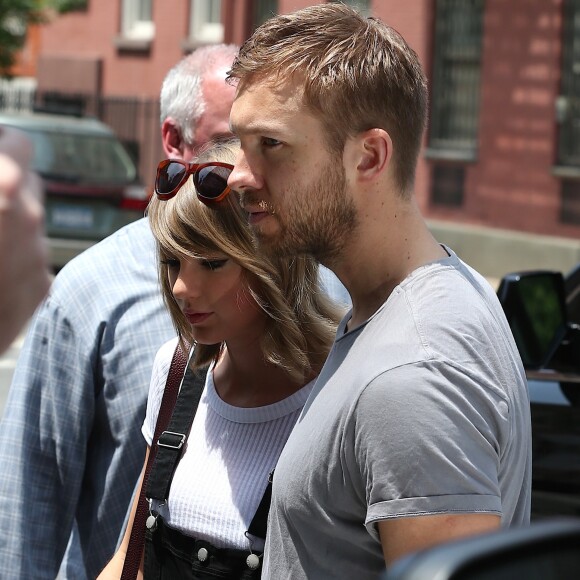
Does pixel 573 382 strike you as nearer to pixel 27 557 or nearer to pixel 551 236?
pixel 27 557

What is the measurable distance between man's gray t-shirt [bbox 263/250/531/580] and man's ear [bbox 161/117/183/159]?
1738 millimetres

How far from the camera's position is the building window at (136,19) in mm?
24656

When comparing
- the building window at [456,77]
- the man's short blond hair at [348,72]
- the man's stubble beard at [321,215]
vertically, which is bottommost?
the building window at [456,77]

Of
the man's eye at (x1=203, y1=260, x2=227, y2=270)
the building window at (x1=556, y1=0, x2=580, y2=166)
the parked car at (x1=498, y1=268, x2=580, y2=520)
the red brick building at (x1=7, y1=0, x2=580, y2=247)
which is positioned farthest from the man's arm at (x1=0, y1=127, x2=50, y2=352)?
the building window at (x1=556, y1=0, x2=580, y2=166)

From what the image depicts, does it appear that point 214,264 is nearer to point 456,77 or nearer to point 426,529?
point 426,529

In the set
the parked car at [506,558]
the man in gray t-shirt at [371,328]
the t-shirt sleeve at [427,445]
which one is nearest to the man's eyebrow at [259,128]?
the man in gray t-shirt at [371,328]

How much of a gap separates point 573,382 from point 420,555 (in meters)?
3.24

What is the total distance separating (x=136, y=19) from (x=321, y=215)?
23.5m

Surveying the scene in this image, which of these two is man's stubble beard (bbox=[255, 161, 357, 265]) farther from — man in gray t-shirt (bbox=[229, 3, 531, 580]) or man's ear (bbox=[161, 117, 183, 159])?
man's ear (bbox=[161, 117, 183, 159])

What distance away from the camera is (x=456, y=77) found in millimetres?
17672

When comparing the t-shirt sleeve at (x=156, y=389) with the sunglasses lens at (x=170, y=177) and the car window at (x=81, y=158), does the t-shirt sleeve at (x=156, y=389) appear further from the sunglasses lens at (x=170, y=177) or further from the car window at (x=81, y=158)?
the car window at (x=81, y=158)

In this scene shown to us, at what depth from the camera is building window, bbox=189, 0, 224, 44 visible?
2305 centimetres

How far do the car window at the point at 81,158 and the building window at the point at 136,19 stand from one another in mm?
11019

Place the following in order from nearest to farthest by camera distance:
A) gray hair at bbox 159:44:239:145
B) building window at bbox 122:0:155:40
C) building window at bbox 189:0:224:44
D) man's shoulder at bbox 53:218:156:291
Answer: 1. man's shoulder at bbox 53:218:156:291
2. gray hair at bbox 159:44:239:145
3. building window at bbox 189:0:224:44
4. building window at bbox 122:0:155:40
